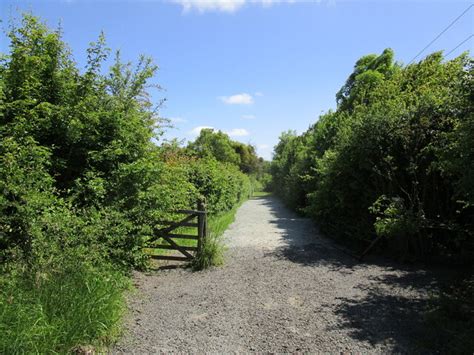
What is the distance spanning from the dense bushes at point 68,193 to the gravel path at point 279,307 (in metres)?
0.67

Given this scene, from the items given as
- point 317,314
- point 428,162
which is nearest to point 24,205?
point 317,314

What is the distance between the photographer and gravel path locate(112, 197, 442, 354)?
150 inches

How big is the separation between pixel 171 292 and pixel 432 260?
6.07 metres

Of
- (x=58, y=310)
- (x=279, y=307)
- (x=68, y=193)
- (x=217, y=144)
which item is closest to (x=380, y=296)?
(x=279, y=307)

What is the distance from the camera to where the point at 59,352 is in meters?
3.20

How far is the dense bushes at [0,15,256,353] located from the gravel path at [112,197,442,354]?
0.67 m

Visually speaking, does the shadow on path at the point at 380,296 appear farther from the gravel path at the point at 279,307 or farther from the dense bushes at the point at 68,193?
the dense bushes at the point at 68,193

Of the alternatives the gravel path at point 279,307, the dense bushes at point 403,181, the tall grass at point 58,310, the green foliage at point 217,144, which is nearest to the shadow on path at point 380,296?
the gravel path at point 279,307

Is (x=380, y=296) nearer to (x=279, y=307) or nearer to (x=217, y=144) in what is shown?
(x=279, y=307)

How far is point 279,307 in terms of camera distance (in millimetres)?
4820

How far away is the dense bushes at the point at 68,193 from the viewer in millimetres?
3598

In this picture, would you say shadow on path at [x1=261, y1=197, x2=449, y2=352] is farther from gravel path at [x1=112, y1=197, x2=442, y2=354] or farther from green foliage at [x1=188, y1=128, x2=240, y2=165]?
green foliage at [x1=188, y1=128, x2=240, y2=165]

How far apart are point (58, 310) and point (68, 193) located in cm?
275

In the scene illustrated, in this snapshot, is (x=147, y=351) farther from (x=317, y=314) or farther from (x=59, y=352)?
(x=317, y=314)
